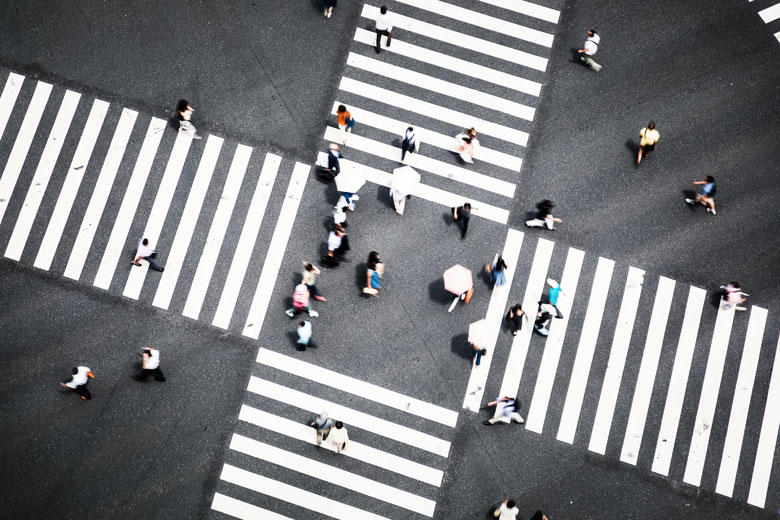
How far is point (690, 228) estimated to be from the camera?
60.6 feet

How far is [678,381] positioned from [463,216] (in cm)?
686

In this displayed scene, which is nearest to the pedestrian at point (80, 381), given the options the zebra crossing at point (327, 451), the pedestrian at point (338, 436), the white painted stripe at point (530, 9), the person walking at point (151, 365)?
the person walking at point (151, 365)

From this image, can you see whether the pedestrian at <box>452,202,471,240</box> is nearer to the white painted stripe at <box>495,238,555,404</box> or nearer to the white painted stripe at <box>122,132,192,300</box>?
the white painted stripe at <box>495,238,555,404</box>

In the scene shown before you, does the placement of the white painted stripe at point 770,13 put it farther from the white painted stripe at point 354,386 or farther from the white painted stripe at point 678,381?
the white painted stripe at point 354,386

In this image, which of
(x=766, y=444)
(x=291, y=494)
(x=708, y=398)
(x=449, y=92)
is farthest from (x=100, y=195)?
(x=766, y=444)

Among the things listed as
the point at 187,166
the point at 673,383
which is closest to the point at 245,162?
the point at 187,166

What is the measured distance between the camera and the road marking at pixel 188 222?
18.1m

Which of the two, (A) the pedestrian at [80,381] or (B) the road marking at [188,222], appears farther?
(B) the road marking at [188,222]

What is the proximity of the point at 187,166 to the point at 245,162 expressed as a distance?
152cm

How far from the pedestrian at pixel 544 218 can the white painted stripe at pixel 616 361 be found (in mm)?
2370

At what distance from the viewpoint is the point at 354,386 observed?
1786cm

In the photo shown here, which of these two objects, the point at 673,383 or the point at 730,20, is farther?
the point at 730,20

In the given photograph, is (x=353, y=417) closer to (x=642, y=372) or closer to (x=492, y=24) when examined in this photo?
(x=642, y=372)

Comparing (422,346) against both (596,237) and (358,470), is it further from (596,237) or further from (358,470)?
(596,237)
